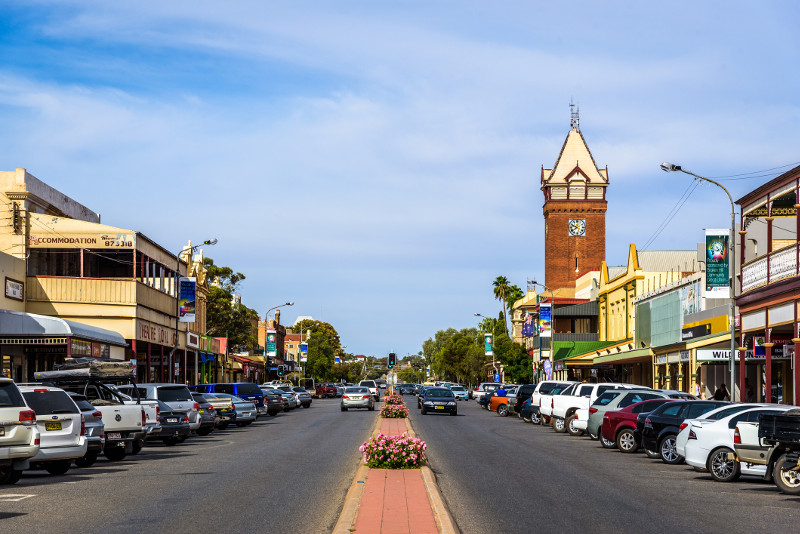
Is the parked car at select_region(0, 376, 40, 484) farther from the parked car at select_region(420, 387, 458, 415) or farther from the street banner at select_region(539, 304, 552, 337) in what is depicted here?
the street banner at select_region(539, 304, 552, 337)

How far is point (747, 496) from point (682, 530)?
462 centimetres

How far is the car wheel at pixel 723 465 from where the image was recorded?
59.2 ft

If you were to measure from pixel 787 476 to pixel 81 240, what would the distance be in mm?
38809

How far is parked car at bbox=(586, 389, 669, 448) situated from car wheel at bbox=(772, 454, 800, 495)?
444 inches

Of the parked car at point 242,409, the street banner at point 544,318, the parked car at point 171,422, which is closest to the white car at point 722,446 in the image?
the parked car at point 171,422

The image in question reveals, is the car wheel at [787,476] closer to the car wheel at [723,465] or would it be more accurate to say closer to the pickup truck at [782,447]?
the pickup truck at [782,447]

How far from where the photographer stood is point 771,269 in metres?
32.7

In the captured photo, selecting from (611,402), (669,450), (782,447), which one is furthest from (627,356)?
(782,447)

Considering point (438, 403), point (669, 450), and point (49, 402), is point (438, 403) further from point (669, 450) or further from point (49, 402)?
point (49, 402)

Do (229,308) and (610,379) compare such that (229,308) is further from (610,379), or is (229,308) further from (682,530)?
(682,530)

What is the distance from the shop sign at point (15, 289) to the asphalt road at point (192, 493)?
66.2 feet

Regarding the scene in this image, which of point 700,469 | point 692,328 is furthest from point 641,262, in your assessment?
point 700,469

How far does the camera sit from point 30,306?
4506 cm

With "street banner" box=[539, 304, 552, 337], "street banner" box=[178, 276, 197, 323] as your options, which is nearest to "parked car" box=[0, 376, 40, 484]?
"street banner" box=[178, 276, 197, 323]
